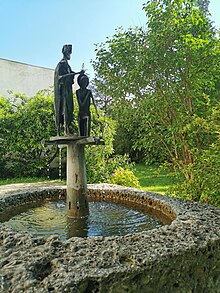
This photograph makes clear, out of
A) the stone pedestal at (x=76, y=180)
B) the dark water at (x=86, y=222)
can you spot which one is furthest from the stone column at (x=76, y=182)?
the dark water at (x=86, y=222)

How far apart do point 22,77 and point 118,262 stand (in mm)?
14465

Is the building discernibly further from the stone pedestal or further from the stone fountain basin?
the stone fountain basin

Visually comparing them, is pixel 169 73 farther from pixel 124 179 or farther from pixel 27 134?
pixel 27 134

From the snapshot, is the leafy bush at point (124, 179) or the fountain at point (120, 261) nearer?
the fountain at point (120, 261)

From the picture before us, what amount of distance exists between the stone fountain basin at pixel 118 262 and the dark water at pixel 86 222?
1.15m

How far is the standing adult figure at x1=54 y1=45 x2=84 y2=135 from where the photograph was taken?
4.14 m

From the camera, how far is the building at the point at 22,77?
559 inches

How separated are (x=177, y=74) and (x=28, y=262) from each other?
4.99m

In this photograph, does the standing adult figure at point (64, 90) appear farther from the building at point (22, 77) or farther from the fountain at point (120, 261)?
the building at point (22, 77)

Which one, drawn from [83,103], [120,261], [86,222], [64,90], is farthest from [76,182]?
[120,261]

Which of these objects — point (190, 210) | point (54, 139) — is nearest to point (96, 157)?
point (54, 139)

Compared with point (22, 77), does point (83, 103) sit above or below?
below

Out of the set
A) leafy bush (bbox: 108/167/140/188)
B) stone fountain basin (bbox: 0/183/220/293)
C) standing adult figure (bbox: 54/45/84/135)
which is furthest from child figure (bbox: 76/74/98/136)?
leafy bush (bbox: 108/167/140/188)

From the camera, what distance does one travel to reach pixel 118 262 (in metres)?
1.88
